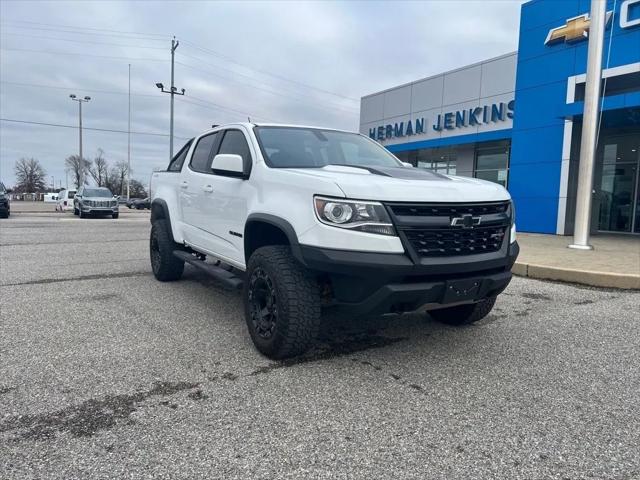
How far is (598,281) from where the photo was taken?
704 centimetres

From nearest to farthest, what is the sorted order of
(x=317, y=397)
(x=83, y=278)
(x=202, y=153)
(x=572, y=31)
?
(x=317, y=397) < (x=202, y=153) < (x=83, y=278) < (x=572, y=31)

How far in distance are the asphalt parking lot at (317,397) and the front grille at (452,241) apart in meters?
0.90

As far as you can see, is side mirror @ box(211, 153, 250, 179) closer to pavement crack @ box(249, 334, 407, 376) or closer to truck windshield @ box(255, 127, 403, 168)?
truck windshield @ box(255, 127, 403, 168)

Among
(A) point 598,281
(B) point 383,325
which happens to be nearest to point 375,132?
(A) point 598,281

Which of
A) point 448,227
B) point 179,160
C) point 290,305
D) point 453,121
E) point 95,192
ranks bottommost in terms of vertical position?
point 290,305

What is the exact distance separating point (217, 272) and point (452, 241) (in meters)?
2.35

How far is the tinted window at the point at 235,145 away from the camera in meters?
4.41

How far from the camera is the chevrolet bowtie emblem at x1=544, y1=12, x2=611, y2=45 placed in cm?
1326

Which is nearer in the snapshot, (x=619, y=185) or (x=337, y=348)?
(x=337, y=348)

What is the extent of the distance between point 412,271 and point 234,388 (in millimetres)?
1394

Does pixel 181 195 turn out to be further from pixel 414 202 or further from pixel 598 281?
pixel 598 281

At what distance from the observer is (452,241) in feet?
10.9

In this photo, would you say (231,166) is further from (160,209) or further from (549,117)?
(549,117)

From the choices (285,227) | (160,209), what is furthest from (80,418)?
(160,209)
